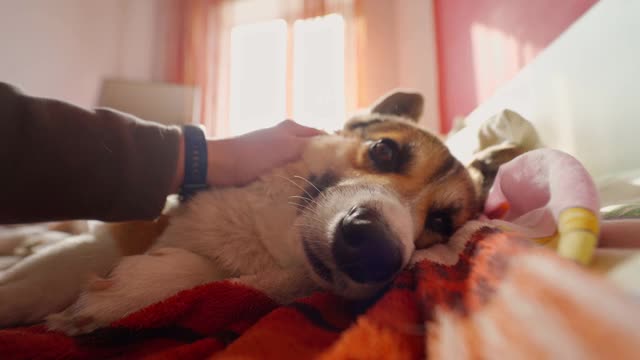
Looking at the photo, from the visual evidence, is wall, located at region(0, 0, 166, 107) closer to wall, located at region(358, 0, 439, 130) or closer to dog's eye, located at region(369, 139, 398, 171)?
wall, located at region(358, 0, 439, 130)

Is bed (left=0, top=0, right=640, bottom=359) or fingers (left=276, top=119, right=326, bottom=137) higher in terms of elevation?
fingers (left=276, top=119, right=326, bottom=137)

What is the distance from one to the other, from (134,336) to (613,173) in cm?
120

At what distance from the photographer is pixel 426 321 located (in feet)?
1.45

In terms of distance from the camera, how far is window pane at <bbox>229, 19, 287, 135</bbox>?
4.65m

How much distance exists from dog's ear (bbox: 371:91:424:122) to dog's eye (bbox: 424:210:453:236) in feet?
1.81

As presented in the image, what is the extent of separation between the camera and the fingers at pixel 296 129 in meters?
1.20

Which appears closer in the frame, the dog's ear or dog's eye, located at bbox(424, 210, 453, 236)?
dog's eye, located at bbox(424, 210, 453, 236)

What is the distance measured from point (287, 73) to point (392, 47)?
1336 millimetres

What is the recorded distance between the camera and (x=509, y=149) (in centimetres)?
116

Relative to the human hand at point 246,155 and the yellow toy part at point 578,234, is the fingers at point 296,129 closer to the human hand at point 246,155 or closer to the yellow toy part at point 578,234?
the human hand at point 246,155

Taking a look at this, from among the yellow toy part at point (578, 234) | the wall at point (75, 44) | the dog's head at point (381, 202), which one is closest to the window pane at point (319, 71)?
the wall at point (75, 44)

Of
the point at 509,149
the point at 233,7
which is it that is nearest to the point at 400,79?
the point at 233,7

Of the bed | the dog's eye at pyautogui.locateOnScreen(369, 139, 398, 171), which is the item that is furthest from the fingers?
the bed

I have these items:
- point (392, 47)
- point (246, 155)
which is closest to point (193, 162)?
point (246, 155)
